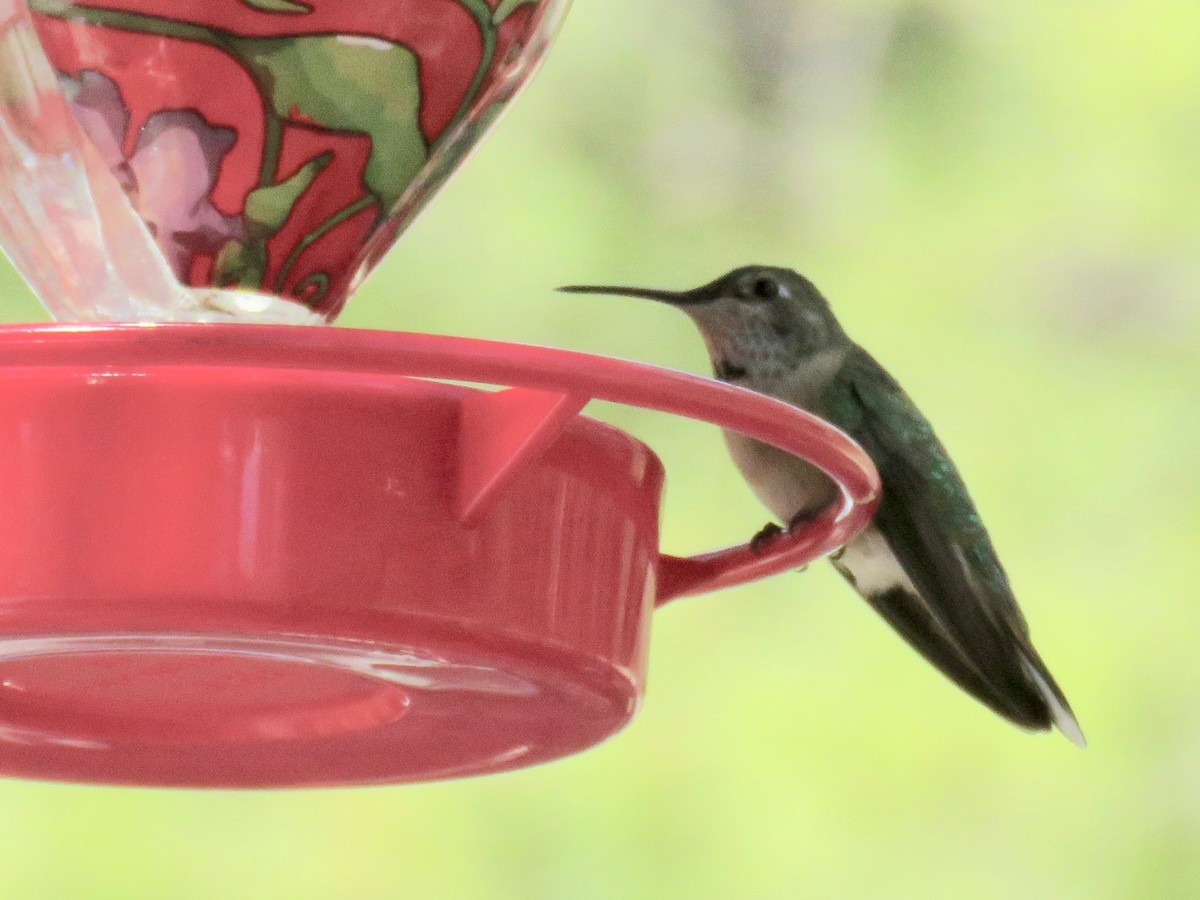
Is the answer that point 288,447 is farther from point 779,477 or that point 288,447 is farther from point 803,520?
point 779,477

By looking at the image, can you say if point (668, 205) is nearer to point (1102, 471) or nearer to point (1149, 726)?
point (1102, 471)

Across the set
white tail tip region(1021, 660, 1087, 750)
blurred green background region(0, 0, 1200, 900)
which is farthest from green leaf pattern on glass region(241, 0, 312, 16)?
blurred green background region(0, 0, 1200, 900)

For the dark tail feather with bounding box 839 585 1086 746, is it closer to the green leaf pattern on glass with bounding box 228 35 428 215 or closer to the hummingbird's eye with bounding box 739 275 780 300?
the hummingbird's eye with bounding box 739 275 780 300

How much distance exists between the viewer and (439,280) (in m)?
3.57

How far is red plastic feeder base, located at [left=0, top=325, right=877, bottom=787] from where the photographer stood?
3.73ft

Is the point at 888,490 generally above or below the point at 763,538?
below

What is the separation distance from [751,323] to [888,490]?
339 mm

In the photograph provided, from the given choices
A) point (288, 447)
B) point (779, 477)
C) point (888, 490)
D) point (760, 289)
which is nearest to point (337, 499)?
point (288, 447)

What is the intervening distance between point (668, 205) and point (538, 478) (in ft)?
8.65

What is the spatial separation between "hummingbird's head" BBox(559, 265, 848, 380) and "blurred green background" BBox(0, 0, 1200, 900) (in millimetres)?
695

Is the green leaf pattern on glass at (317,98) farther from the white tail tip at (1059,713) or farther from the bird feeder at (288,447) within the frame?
the white tail tip at (1059,713)

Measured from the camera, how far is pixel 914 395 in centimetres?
376

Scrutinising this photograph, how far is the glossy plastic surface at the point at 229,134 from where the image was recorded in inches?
55.6

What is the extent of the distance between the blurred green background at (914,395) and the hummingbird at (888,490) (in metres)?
0.71
